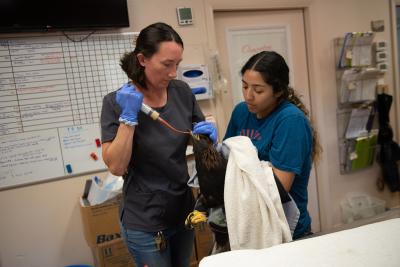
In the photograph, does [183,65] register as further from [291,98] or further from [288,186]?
[288,186]

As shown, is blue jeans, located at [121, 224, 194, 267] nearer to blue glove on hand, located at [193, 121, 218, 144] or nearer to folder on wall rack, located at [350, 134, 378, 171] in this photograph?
blue glove on hand, located at [193, 121, 218, 144]

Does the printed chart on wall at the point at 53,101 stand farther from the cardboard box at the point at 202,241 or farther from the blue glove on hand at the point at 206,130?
the blue glove on hand at the point at 206,130

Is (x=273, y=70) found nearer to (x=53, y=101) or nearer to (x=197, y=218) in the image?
(x=197, y=218)

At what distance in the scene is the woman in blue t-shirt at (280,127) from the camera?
0.98 meters

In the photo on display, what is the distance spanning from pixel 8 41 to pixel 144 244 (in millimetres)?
1450

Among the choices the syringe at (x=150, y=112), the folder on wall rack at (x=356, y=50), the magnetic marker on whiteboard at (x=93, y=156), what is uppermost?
the folder on wall rack at (x=356, y=50)

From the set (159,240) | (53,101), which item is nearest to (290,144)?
(159,240)

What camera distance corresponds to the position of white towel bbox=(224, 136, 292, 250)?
34.2 inches

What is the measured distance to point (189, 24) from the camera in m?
2.16

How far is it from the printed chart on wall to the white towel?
1349mm

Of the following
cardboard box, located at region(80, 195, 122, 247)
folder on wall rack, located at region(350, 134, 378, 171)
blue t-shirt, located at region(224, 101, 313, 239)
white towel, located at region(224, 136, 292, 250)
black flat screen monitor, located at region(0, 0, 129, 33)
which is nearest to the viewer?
white towel, located at region(224, 136, 292, 250)

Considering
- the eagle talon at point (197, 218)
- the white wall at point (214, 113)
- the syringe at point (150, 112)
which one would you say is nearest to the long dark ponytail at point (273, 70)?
the syringe at point (150, 112)

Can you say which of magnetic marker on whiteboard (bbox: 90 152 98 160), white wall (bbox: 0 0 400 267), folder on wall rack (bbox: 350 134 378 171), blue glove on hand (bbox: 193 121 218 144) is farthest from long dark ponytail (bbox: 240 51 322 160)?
folder on wall rack (bbox: 350 134 378 171)

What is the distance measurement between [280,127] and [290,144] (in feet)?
0.23
